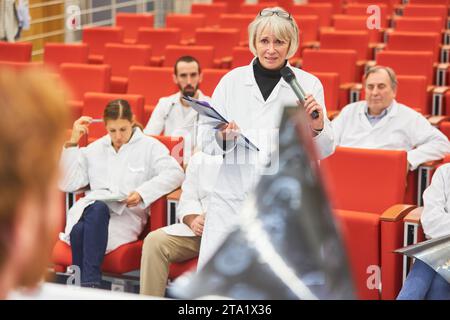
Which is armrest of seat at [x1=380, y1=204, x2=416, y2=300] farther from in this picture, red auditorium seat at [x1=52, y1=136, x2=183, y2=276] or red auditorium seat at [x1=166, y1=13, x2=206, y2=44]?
red auditorium seat at [x1=166, y1=13, x2=206, y2=44]

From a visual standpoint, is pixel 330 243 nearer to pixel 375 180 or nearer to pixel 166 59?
→ pixel 375 180

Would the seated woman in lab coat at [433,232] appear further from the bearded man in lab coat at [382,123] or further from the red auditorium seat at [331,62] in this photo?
the red auditorium seat at [331,62]

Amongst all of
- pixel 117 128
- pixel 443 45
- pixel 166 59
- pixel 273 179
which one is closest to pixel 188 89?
pixel 117 128

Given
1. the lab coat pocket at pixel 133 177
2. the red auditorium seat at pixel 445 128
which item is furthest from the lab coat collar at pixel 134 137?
the red auditorium seat at pixel 445 128

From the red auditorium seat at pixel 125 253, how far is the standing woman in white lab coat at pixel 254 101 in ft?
3.44

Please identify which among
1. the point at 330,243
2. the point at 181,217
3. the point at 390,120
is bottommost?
the point at 181,217

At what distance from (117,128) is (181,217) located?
63 centimetres

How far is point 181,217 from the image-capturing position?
3.35 meters

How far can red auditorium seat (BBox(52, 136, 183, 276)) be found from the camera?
3.52 meters

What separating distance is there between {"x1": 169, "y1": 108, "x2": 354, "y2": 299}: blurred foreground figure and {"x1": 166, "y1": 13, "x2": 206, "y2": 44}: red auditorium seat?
8.12 meters

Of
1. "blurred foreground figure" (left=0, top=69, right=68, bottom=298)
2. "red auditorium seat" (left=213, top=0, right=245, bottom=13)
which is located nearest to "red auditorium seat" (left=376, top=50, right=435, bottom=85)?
"red auditorium seat" (left=213, top=0, right=245, bottom=13)

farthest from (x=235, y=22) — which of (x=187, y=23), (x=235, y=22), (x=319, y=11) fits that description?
(x=319, y=11)

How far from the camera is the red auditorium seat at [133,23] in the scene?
8977 millimetres
